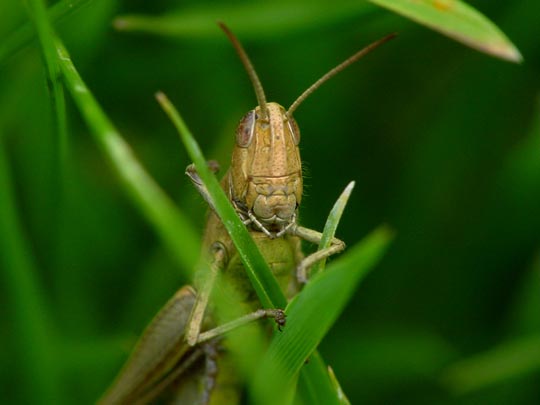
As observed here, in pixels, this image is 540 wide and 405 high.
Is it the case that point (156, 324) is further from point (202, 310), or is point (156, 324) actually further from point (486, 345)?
point (486, 345)

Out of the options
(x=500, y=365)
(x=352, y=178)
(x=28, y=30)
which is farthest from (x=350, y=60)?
(x=352, y=178)

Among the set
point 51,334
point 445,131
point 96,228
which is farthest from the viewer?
point 445,131

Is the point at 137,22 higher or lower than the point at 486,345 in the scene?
higher

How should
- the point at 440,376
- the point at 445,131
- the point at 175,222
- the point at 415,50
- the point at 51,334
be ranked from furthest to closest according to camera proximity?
1. the point at 415,50
2. the point at 445,131
3. the point at 440,376
4. the point at 51,334
5. the point at 175,222

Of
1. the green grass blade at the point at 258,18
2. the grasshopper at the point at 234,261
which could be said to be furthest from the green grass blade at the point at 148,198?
the green grass blade at the point at 258,18

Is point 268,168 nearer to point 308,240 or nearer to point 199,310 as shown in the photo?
point 308,240

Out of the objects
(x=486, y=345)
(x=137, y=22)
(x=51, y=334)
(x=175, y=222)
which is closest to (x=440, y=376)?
(x=486, y=345)

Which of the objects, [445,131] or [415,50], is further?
[415,50]

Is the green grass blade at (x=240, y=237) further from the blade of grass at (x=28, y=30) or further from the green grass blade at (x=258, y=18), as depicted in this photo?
the green grass blade at (x=258, y=18)
